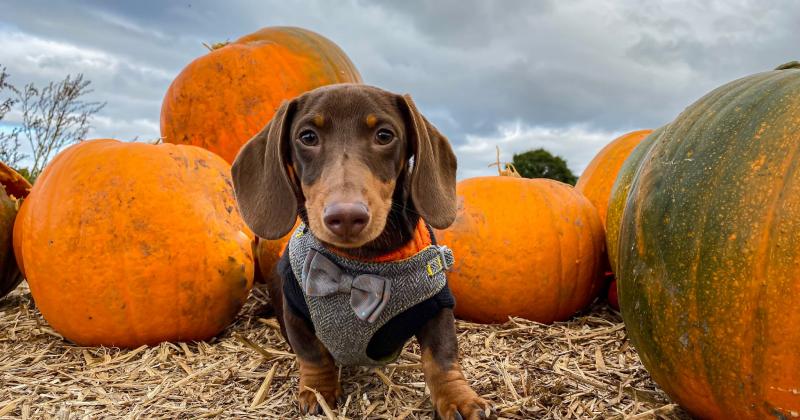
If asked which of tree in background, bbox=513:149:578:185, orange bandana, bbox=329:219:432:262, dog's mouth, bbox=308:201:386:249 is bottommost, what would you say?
tree in background, bbox=513:149:578:185

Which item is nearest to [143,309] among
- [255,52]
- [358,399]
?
[358,399]

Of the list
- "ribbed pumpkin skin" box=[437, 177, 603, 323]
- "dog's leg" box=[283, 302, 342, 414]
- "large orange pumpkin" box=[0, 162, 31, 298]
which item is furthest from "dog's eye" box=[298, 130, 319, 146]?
"large orange pumpkin" box=[0, 162, 31, 298]

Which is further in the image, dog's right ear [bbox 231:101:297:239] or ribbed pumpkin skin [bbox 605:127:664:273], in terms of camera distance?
ribbed pumpkin skin [bbox 605:127:664:273]

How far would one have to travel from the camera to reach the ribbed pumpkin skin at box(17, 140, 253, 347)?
11.3 ft

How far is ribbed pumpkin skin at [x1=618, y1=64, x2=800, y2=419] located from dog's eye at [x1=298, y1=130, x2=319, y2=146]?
1197 mm

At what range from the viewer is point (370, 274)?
244 centimetres

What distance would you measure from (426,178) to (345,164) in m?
0.38

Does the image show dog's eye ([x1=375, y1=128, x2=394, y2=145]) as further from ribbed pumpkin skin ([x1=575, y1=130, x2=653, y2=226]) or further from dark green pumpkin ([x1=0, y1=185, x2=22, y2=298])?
dark green pumpkin ([x1=0, y1=185, x2=22, y2=298])

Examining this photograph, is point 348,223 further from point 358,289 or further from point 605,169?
point 605,169

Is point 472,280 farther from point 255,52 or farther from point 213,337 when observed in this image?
point 255,52

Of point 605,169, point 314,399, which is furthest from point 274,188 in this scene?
point 605,169

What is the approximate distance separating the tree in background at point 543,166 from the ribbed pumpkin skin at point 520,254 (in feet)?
33.7

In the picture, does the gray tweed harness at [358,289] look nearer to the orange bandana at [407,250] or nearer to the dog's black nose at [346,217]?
the orange bandana at [407,250]

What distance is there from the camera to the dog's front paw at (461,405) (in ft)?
7.50
